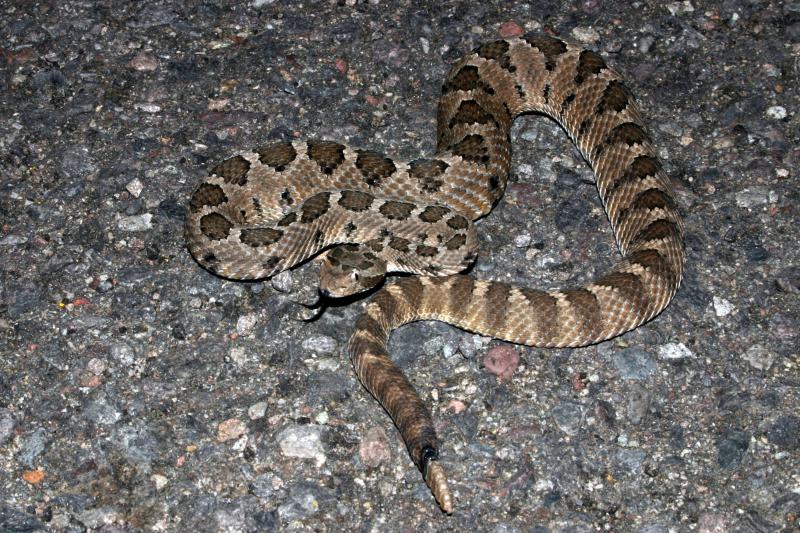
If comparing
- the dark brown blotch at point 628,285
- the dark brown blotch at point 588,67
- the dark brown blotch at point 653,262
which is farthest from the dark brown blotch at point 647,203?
the dark brown blotch at point 588,67

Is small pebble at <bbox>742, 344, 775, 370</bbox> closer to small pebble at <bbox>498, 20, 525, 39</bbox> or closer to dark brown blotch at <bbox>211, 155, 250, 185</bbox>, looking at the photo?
small pebble at <bbox>498, 20, 525, 39</bbox>

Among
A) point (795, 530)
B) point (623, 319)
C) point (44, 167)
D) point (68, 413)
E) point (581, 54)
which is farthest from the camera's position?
point (581, 54)

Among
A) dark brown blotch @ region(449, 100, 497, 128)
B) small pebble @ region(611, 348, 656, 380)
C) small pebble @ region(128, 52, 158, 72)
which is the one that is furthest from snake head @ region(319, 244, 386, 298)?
small pebble @ region(128, 52, 158, 72)

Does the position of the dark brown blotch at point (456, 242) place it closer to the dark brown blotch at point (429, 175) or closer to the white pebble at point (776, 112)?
the dark brown blotch at point (429, 175)

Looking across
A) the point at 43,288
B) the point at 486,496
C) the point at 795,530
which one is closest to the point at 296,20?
the point at 43,288

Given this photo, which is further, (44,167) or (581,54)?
(581,54)

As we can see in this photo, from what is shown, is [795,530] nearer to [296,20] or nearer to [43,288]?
[43,288]

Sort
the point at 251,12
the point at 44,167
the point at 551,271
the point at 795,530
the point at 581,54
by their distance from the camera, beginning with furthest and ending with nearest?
the point at 251,12 → the point at 581,54 → the point at 44,167 → the point at 551,271 → the point at 795,530
